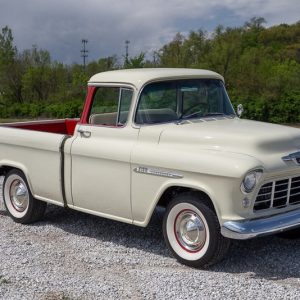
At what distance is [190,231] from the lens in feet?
15.2

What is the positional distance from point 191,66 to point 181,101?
29.1 meters

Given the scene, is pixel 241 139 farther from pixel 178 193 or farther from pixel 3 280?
pixel 3 280

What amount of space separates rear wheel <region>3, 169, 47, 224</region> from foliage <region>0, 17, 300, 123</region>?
21598mm

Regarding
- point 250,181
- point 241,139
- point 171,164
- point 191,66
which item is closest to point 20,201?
point 171,164

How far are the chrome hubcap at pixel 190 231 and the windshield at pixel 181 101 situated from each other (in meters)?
1.05

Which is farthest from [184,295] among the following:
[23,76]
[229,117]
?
[23,76]

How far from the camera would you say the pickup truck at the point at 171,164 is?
436 cm

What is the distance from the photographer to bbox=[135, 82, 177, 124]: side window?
5.23 meters

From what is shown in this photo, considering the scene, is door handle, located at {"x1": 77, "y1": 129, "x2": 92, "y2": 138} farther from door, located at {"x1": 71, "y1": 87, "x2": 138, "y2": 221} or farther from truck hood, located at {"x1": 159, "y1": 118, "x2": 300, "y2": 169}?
truck hood, located at {"x1": 159, "y1": 118, "x2": 300, "y2": 169}

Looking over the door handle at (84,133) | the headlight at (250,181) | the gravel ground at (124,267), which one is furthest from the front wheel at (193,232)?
the door handle at (84,133)

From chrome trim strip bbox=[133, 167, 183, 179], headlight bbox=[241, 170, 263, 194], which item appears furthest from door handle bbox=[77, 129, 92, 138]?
headlight bbox=[241, 170, 263, 194]

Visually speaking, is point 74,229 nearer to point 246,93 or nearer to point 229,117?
point 229,117

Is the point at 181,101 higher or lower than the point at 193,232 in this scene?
higher

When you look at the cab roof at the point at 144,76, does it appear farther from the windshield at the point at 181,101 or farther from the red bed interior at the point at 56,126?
the red bed interior at the point at 56,126
